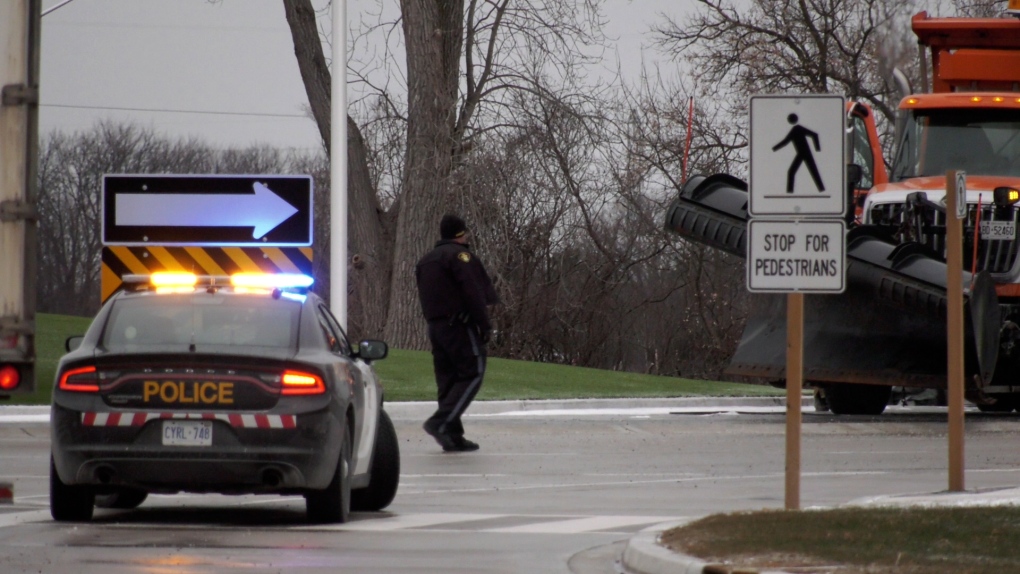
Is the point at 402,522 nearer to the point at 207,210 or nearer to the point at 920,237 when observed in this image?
the point at 207,210

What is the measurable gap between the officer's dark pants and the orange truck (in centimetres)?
448

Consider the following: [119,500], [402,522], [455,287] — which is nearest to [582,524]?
[402,522]

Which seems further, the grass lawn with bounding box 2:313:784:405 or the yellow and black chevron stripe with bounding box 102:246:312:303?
the grass lawn with bounding box 2:313:784:405

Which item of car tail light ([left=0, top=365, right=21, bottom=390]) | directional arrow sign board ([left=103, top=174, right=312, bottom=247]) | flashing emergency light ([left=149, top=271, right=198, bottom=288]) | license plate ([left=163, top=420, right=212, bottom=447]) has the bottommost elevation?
license plate ([left=163, top=420, right=212, bottom=447])

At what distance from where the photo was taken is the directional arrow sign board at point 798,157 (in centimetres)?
905

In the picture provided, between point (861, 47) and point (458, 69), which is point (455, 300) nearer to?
point (458, 69)

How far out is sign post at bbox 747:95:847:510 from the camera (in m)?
9.05

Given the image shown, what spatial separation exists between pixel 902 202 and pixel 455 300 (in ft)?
20.8

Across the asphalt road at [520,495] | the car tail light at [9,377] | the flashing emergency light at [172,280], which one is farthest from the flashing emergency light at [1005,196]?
the car tail light at [9,377]

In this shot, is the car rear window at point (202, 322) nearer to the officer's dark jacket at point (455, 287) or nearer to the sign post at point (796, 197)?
the sign post at point (796, 197)


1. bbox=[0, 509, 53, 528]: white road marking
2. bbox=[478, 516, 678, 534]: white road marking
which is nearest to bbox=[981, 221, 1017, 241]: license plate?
bbox=[478, 516, 678, 534]: white road marking

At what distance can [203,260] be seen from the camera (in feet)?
45.4

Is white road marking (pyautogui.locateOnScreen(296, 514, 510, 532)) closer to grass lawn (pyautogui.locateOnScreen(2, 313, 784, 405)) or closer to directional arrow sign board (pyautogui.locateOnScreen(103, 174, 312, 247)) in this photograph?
directional arrow sign board (pyautogui.locateOnScreen(103, 174, 312, 247))

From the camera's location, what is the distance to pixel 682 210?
766 inches
